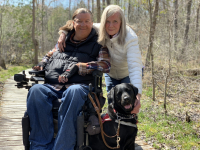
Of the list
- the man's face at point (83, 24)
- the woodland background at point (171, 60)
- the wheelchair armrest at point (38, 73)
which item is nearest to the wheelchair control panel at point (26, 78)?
the wheelchair armrest at point (38, 73)

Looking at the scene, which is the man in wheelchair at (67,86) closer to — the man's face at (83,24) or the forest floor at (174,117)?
the man's face at (83,24)

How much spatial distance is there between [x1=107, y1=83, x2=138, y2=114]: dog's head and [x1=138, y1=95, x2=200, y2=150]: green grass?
1038mm

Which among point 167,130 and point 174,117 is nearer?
point 167,130

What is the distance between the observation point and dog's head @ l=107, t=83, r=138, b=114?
5.91 feet

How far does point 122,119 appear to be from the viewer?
75.1 inches

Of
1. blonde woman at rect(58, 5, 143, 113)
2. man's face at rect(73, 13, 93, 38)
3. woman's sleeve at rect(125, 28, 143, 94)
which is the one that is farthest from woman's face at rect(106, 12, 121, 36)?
man's face at rect(73, 13, 93, 38)

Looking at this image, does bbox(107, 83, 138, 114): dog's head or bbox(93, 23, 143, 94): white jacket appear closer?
bbox(107, 83, 138, 114): dog's head

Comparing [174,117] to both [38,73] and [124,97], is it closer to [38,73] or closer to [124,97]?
[124,97]

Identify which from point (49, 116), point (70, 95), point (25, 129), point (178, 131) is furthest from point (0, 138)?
point (178, 131)

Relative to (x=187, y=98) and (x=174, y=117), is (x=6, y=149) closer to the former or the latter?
(x=174, y=117)

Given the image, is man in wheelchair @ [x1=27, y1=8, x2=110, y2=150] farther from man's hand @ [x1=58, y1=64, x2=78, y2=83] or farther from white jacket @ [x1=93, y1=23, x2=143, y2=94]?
white jacket @ [x1=93, y1=23, x2=143, y2=94]

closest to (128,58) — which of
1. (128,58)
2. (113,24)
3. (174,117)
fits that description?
(128,58)

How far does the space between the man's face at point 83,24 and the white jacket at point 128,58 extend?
18cm

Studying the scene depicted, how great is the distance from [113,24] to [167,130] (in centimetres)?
191
